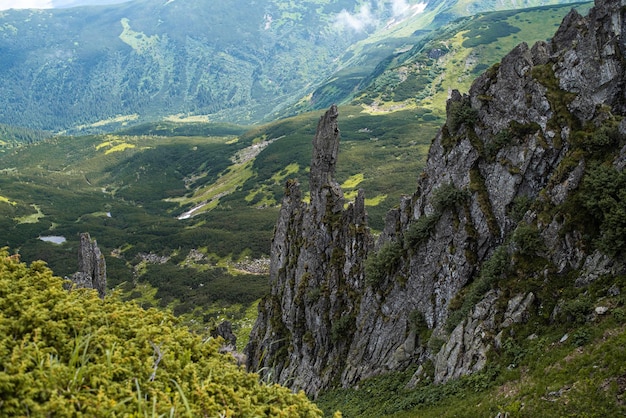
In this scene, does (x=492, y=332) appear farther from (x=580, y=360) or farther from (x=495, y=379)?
(x=580, y=360)

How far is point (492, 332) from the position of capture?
75.7 feet

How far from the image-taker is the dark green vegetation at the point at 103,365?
8328mm

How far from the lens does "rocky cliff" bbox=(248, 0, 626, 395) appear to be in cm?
2286

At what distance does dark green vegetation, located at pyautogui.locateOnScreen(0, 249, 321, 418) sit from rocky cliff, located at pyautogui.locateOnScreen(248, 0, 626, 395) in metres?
14.4

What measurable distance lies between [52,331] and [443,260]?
972 inches

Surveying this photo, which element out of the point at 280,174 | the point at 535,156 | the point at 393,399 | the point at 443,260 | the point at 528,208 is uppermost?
the point at 535,156

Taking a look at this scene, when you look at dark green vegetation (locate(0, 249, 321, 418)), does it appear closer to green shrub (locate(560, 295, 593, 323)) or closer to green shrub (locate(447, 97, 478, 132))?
A: green shrub (locate(560, 295, 593, 323))

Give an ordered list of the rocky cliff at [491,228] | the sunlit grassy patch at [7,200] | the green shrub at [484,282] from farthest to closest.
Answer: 1. the sunlit grassy patch at [7,200]
2. the green shrub at [484,282]
3. the rocky cliff at [491,228]

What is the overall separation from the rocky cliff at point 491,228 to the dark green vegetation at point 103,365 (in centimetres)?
1443

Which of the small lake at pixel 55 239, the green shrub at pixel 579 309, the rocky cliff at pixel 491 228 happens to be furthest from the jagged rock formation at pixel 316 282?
the small lake at pixel 55 239

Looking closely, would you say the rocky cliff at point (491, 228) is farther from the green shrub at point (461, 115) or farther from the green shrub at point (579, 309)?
the green shrub at point (579, 309)

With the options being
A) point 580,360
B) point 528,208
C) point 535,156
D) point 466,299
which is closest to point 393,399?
point 466,299

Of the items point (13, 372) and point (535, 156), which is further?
point (535, 156)

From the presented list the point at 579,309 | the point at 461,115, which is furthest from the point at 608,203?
the point at 461,115
